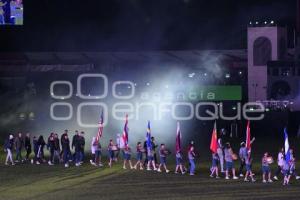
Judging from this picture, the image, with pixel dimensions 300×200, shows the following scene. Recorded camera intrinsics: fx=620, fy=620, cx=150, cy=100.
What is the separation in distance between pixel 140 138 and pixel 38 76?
14439mm

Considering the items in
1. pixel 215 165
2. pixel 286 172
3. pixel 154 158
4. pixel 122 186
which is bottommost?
pixel 122 186

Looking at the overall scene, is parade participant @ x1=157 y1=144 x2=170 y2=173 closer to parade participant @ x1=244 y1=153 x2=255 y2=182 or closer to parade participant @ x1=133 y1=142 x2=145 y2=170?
parade participant @ x1=133 y1=142 x2=145 y2=170

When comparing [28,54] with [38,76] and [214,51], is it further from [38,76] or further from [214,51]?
[214,51]

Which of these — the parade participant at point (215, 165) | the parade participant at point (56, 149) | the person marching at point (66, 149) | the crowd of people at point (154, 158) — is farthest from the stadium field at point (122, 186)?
the parade participant at point (56, 149)

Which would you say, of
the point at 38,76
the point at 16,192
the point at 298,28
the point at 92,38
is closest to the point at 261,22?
the point at 298,28

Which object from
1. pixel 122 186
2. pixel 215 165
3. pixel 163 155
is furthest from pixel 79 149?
pixel 215 165

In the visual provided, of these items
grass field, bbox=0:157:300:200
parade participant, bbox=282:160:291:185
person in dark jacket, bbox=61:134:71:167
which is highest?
person in dark jacket, bbox=61:134:71:167

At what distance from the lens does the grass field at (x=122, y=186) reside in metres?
17.9

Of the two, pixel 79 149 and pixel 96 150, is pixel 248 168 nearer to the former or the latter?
pixel 96 150

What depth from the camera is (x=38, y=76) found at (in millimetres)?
50094

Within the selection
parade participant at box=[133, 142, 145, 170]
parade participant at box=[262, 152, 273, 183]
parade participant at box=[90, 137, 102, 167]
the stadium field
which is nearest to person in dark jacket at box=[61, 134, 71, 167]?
parade participant at box=[90, 137, 102, 167]

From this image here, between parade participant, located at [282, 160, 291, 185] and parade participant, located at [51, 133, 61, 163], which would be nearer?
parade participant, located at [282, 160, 291, 185]

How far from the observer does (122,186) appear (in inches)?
775

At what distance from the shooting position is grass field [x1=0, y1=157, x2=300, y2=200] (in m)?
17.9
